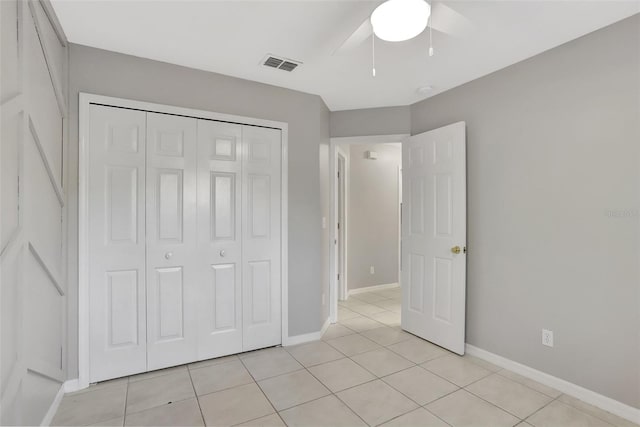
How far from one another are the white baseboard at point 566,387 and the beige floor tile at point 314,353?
1.23 meters

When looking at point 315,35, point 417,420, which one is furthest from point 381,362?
point 315,35

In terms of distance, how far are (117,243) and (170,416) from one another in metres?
1.23

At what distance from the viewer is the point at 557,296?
2242mm

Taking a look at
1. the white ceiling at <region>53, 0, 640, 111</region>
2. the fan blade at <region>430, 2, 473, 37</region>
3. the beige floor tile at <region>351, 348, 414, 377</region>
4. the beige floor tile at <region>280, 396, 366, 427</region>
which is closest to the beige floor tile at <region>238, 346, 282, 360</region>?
the beige floor tile at <region>351, 348, 414, 377</region>

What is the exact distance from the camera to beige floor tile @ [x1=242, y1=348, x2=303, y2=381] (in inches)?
96.7

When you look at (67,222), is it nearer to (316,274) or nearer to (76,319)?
(76,319)

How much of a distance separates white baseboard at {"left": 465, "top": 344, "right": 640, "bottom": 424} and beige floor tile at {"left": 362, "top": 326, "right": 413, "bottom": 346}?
0.65 metres

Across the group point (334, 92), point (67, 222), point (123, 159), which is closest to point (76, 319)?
point (67, 222)

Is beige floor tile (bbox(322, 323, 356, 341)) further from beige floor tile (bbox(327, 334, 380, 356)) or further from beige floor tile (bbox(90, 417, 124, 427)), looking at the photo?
beige floor tile (bbox(90, 417, 124, 427))

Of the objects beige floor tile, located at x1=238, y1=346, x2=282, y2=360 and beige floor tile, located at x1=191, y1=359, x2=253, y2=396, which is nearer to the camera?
beige floor tile, located at x1=191, y1=359, x2=253, y2=396

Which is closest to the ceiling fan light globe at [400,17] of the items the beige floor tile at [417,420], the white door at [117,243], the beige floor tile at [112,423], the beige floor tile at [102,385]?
the white door at [117,243]

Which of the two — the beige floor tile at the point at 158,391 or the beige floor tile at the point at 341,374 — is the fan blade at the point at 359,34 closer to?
the beige floor tile at the point at 341,374

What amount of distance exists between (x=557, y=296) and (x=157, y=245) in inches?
117

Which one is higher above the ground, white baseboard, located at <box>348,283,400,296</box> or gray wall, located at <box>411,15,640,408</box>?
gray wall, located at <box>411,15,640,408</box>
